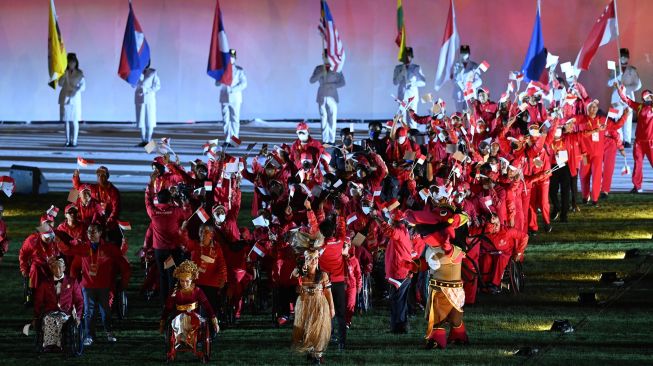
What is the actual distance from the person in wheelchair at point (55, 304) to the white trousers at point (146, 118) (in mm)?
13864

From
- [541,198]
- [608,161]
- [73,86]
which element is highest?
[73,86]

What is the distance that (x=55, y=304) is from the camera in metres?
13.8

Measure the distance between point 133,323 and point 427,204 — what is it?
11.7ft

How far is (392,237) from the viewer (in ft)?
47.6

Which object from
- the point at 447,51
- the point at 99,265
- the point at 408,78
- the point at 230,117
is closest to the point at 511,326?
the point at 99,265

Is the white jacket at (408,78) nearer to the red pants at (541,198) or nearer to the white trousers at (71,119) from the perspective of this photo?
the white trousers at (71,119)

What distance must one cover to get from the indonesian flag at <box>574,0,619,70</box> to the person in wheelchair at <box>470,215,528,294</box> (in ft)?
23.6

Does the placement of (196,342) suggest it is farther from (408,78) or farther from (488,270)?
(408,78)

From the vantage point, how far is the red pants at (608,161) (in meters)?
21.7

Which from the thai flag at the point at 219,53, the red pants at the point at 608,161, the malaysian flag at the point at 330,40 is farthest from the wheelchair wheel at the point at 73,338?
the thai flag at the point at 219,53

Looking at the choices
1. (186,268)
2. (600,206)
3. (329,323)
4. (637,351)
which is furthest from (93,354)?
(600,206)

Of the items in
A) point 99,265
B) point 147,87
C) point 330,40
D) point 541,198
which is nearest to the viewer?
point 99,265

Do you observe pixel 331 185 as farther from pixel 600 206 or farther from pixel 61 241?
pixel 600 206

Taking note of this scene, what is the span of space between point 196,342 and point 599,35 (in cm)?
1213
